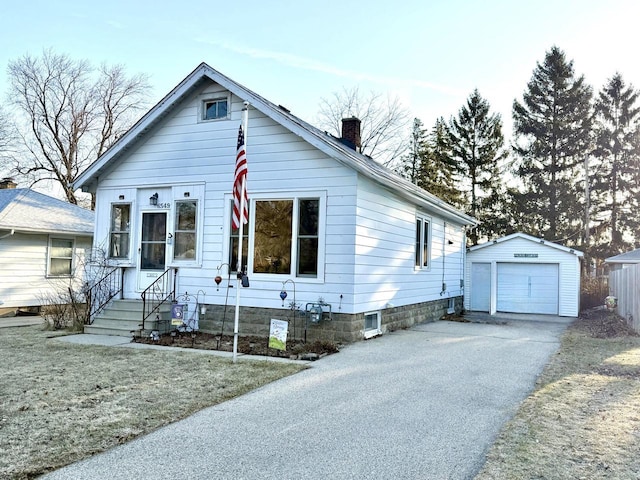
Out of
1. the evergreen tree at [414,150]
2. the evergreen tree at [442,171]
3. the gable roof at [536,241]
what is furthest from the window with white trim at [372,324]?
the evergreen tree at [414,150]

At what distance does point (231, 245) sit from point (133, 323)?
9.04 ft

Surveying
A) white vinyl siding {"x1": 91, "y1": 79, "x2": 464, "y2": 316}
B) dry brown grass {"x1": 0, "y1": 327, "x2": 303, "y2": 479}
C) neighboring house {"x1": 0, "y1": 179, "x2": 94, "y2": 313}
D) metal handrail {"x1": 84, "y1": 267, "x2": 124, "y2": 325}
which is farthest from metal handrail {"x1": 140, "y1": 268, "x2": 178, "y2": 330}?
neighboring house {"x1": 0, "y1": 179, "x2": 94, "y2": 313}

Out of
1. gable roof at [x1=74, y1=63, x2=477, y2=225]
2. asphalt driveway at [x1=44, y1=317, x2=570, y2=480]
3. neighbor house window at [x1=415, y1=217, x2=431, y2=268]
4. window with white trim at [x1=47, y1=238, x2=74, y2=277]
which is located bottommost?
asphalt driveway at [x1=44, y1=317, x2=570, y2=480]

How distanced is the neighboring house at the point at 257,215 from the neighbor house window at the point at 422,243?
0.65m

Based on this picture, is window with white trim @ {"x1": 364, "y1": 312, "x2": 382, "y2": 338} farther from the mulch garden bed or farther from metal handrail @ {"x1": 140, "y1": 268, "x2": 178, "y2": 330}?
metal handrail @ {"x1": 140, "y1": 268, "x2": 178, "y2": 330}

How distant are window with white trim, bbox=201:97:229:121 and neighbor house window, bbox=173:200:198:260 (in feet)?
6.82

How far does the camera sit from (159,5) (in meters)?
12.9

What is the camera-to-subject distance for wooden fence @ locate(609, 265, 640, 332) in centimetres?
1296

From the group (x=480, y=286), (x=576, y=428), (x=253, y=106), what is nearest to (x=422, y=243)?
(x=480, y=286)

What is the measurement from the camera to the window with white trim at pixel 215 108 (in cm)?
1176

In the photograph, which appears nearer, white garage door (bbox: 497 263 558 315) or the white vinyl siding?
the white vinyl siding

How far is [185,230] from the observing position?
1197 centimetres

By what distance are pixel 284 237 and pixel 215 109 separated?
142 inches

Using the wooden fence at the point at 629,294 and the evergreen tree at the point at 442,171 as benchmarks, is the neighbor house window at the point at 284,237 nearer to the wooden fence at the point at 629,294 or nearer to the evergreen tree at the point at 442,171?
the wooden fence at the point at 629,294
